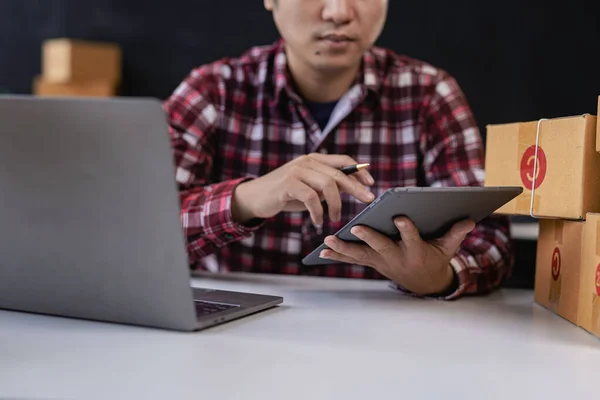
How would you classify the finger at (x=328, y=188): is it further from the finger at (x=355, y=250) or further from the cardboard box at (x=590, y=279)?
the cardboard box at (x=590, y=279)

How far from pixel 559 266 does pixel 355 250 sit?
1.02 ft

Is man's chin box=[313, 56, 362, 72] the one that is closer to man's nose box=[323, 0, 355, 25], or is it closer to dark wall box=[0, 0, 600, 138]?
man's nose box=[323, 0, 355, 25]

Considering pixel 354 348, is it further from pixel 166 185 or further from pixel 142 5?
pixel 142 5

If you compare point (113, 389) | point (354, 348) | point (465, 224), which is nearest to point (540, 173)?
point (465, 224)

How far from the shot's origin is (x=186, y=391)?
637 mm

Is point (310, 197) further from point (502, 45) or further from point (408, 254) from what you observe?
point (502, 45)

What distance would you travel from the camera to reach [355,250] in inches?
41.7

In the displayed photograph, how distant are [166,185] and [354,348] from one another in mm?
286

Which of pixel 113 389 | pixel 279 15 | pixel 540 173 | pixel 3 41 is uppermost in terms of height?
pixel 3 41

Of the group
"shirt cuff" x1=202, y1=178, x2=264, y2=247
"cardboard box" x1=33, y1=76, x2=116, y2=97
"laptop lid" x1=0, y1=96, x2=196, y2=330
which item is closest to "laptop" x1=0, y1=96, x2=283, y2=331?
"laptop lid" x1=0, y1=96, x2=196, y2=330

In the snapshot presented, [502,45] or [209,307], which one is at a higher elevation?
[502,45]

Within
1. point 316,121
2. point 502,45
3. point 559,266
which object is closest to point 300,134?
point 316,121

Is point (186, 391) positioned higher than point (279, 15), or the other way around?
point (279, 15)

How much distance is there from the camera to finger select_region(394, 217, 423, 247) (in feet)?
3.19
